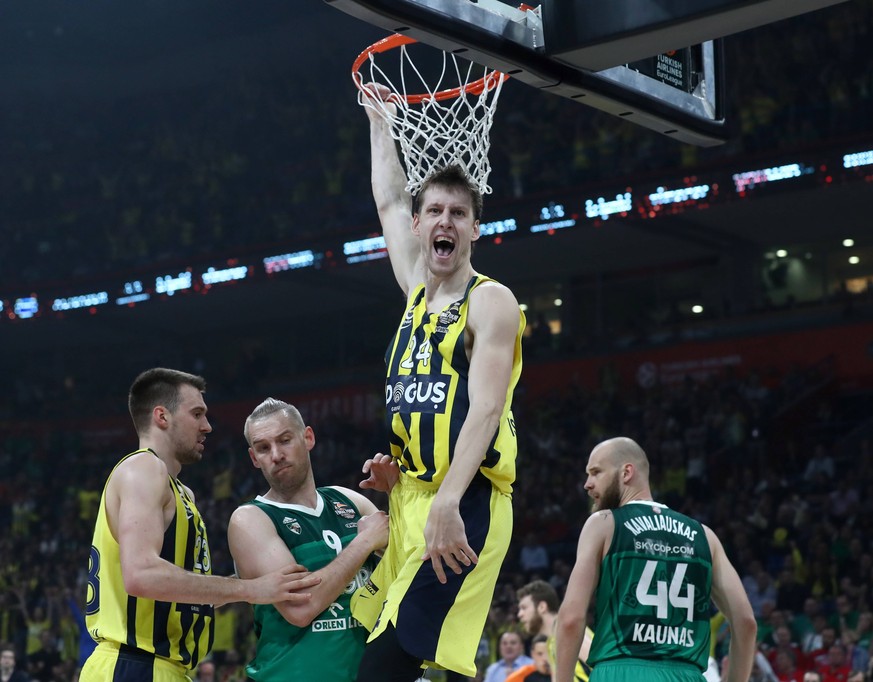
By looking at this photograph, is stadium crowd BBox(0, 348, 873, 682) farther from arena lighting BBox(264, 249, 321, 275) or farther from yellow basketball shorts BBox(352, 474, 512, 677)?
yellow basketball shorts BBox(352, 474, 512, 677)

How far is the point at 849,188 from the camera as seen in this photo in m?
17.6

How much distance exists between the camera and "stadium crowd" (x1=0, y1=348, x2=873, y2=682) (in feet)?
45.8

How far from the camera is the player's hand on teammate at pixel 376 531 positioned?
4125mm

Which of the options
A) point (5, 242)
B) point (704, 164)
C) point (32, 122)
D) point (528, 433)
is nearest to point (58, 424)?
point (5, 242)

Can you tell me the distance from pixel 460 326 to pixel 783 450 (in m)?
14.9

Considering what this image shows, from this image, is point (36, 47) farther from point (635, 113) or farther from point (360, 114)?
point (635, 113)

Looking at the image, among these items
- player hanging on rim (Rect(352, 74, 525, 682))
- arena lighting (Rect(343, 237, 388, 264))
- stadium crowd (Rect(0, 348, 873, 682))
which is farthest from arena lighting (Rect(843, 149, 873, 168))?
player hanging on rim (Rect(352, 74, 525, 682))

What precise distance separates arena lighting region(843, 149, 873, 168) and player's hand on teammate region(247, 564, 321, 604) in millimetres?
14651

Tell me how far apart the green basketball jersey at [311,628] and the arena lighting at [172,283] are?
1838cm

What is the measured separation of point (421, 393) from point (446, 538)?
513 millimetres

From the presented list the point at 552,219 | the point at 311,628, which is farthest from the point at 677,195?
the point at 311,628

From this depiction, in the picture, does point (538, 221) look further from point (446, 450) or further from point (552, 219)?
point (446, 450)

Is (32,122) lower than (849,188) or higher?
higher

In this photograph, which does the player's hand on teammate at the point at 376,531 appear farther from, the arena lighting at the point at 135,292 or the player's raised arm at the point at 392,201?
the arena lighting at the point at 135,292
